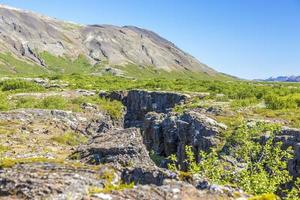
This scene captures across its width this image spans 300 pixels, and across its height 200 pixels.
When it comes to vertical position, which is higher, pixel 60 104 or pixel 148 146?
pixel 60 104

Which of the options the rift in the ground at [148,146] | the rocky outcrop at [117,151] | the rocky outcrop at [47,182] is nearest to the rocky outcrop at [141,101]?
the rift in the ground at [148,146]

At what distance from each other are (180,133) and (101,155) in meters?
14.6

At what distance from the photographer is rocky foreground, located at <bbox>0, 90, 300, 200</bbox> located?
14062 mm

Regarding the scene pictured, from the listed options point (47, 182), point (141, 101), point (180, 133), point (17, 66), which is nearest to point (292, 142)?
point (180, 133)

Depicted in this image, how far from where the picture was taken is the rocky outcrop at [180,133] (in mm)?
32469

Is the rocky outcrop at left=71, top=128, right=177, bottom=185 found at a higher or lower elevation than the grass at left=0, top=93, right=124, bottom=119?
higher

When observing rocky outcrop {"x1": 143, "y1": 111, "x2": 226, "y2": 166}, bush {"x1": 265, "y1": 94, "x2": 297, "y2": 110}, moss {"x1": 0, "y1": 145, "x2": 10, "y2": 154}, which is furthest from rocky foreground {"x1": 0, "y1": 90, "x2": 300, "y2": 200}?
bush {"x1": 265, "y1": 94, "x2": 297, "y2": 110}

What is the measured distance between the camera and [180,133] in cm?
3622

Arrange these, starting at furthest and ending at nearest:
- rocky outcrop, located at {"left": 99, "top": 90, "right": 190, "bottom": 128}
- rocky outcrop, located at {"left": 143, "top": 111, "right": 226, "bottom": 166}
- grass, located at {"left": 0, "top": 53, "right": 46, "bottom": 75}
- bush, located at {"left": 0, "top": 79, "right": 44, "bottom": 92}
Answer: grass, located at {"left": 0, "top": 53, "right": 46, "bottom": 75} → bush, located at {"left": 0, "top": 79, "right": 44, "bottom": 92} → rocky outcrop, located at {"left": 99, "top": 90, "right": 190, "bottom": 128} → rocky outcrop, located at {"left": 143, "top": 111, "right": 226, "bottom": 166}

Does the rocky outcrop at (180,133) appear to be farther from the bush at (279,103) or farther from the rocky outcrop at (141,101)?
the rocky outcrop at (141,101)

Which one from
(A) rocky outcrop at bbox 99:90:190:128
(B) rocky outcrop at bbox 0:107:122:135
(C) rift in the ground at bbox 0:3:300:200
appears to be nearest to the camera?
(C) rift in the ground at bbox 0:3:300:200

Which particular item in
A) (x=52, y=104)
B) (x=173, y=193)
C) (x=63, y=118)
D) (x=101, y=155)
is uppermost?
(x=173, y=193)

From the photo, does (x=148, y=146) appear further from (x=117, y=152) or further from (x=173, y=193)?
(x=173, y=193)

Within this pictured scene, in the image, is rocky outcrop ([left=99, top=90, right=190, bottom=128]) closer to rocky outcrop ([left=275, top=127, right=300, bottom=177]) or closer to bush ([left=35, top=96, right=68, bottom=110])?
bush ([left=35, top=96, right=68, bottom=110])
